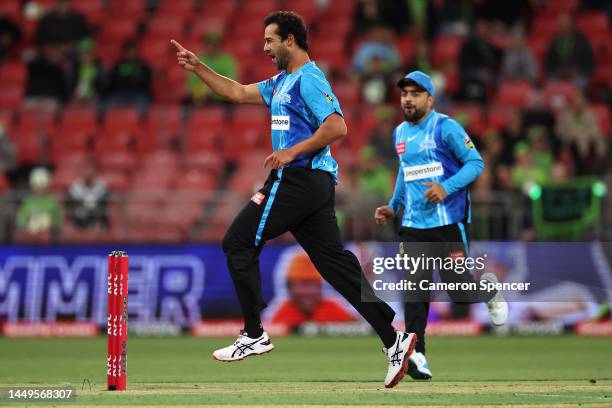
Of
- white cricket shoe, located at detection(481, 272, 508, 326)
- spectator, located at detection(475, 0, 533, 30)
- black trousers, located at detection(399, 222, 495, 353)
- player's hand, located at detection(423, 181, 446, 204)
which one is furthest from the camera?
spectator, located at detection(475, 0, 533, 30)

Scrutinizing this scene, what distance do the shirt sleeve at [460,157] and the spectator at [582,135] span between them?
31.5ft

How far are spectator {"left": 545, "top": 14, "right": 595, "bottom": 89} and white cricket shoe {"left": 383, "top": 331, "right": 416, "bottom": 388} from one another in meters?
13.2

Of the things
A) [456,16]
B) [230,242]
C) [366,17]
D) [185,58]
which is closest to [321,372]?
[230,242]

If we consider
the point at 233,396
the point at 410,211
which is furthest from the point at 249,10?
the point at 233,396

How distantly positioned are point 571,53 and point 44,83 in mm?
9376

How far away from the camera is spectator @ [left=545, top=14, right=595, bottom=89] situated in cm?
2142

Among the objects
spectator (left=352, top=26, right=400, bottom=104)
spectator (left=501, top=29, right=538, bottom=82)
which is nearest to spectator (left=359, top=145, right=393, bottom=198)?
spectator (left=352, top=26, right=400, bottom=104)

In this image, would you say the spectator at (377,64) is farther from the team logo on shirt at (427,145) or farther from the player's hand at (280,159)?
the player's hand at (280,159)

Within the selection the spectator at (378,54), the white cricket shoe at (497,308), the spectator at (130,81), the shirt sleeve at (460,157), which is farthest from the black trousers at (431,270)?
the spectator at (130,81)

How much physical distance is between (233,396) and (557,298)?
917cm

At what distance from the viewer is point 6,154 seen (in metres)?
20.1

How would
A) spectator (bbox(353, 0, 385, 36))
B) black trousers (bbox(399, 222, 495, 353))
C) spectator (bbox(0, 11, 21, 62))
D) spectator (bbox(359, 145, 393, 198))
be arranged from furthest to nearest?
spectator (bbox(0, 11, 21, 62)) < spectator (bbox(353, 0, 385, 36)) < spectator (bbox(359, 145, 393, 198)) < black trousers (bbox(399, 222, 495, 353))

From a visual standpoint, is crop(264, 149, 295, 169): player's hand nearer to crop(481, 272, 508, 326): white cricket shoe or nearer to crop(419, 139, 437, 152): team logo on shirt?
crop(419, 139, 437, 152): team logo on shirt

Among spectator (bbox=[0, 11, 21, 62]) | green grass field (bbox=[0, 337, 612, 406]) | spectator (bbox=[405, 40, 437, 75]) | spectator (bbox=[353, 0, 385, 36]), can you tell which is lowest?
green grass field (bbox=[0, 337, 612, 406])
